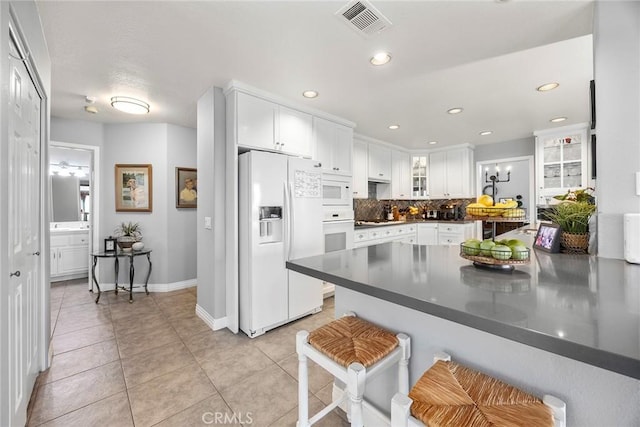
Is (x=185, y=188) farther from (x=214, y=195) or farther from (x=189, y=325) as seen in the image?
(x=189, y=325)

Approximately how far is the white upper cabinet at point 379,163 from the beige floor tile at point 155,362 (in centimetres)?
378

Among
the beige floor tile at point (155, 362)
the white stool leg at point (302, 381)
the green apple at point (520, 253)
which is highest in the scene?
the green apple at point (520, 253)

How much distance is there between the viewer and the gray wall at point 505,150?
470cm

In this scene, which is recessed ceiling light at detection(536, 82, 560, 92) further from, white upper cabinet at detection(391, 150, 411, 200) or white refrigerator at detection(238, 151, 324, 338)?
white upper cabinet at detection(391, 150, 411, 200)

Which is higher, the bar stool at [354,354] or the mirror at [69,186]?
the mirror at [69,186]

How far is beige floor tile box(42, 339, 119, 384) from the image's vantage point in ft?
6.61

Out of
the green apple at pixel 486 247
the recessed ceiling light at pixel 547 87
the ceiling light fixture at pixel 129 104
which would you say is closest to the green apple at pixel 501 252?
the green apple at pixel 486 247

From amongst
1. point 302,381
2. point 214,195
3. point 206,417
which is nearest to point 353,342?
point 302,381

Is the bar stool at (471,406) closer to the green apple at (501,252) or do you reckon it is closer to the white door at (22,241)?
the green apple at (501,252)

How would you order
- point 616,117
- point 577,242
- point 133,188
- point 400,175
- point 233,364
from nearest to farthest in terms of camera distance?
1. point 616,117
2. point 577,242
3. point 233,364
4. point 133,188
5. point 400,175

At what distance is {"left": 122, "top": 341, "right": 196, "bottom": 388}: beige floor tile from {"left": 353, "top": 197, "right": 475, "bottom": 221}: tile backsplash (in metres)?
3.57

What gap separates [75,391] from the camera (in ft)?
5.98

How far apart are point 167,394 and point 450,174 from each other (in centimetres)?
538

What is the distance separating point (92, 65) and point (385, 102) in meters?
2.78
